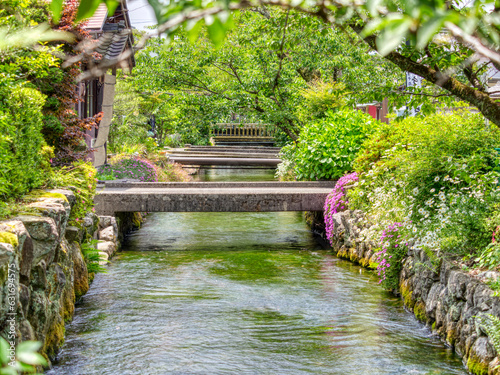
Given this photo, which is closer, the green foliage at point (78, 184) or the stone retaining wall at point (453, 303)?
the stone retaining wall at point (453, 303)

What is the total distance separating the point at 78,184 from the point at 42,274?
2859 mm

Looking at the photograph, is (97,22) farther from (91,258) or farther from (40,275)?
(40,275)

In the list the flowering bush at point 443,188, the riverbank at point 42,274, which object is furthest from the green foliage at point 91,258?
the flowering bush at point 443,188

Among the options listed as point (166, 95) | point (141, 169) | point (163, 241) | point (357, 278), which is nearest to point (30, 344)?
point (357, 278)

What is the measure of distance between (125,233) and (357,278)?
17.1ft

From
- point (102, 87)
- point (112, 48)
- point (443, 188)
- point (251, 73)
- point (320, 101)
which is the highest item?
point (112, 48)

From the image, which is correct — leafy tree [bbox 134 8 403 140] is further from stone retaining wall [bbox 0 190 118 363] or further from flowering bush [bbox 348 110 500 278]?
stone retaining wall [bbox 0 190 118 363]

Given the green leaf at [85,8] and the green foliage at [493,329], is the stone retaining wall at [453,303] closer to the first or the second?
the green foliage at [493,329]

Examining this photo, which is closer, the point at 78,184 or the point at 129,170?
the point at 78,184

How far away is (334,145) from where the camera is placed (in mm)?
12477

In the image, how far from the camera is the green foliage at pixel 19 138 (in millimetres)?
5445

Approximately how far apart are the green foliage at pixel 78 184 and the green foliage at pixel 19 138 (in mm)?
691

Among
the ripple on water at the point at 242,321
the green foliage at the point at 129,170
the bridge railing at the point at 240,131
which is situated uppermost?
the bridge railing at the point at 240,131

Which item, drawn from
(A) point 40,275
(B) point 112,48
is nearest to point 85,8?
(A) point 40,275
